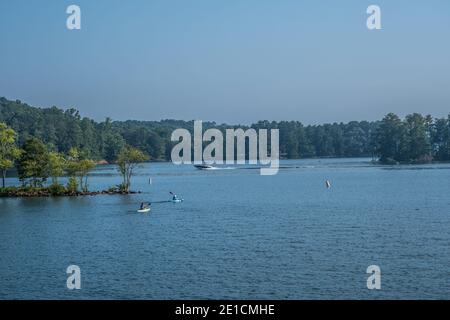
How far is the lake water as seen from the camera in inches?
1107

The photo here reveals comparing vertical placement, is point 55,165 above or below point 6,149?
below

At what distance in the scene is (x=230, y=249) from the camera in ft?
121

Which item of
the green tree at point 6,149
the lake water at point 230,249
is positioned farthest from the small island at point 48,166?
the lake water at point 230,249

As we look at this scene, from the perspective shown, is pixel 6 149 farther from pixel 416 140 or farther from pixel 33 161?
pixel 416 140

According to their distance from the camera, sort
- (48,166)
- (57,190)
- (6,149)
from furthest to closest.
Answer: (6,149)
(48,166)
(57,190)

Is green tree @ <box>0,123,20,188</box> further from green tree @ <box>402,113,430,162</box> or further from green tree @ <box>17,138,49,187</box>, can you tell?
green tree @ <box>402,113,430,162</box>

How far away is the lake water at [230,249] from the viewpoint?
92.2ft

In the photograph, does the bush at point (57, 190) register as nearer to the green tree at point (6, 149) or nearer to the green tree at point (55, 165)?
the green tree at point (55, 165)

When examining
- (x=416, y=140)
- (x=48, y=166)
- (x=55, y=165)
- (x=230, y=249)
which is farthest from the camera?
(x=416, y=140)

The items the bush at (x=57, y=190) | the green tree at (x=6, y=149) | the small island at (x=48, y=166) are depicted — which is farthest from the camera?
the green tree at (x=6, y=149)

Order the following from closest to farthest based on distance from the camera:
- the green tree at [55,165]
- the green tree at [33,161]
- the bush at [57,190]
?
the bush at [57,190] < the green tree at [55,165] < the green tree at [33,161]

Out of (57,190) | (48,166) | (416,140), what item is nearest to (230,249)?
(57,190)

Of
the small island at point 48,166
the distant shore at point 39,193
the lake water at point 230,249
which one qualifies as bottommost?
the lake water at point 230,249

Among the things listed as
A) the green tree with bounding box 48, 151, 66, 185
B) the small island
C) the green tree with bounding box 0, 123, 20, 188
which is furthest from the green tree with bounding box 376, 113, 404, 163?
the green tree with bounding box 0, 123, 20, 188
